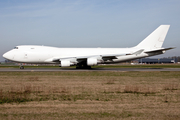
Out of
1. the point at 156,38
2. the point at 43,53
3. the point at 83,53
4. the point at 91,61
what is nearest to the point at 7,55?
the point at 43,53

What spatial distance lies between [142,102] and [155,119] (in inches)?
103

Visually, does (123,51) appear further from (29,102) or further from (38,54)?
(29,102)

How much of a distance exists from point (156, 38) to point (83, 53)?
44.4 ft

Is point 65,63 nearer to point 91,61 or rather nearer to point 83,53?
point 91,61

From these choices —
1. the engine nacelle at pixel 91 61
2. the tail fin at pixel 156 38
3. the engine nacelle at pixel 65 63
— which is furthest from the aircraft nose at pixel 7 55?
the tail fin at pixel 156 38

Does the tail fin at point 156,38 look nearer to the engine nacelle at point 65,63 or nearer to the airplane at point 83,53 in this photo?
the airplane at point 83,53

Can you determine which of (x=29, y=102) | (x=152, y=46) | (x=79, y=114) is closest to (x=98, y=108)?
(x=79, y=114)

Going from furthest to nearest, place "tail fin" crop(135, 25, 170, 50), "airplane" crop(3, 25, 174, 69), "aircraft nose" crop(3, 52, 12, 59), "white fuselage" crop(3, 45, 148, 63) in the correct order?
"tail fin" crop(135, 25, 170, 50), "aircraft nose" crop(3, 52, 12, 59), "white fuselage" crop(3, 45, 148, 63), "airplane" crop(3, 25, 174, 69)

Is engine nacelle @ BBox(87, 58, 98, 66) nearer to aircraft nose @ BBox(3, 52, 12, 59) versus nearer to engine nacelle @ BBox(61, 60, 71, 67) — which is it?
engine nacelle @ BBox(61, 60, 71, 67)

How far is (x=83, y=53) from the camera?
34.9 metres

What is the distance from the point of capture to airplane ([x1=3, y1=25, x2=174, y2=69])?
32875 millimetres

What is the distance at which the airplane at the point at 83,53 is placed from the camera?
32.9m

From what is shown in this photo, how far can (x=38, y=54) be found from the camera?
33.3 m

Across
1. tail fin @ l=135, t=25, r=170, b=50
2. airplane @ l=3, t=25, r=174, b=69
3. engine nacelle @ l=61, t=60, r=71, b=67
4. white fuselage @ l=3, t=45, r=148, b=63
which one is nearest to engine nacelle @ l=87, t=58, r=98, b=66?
airplane @ l=3, t=25, r=174, b=69
